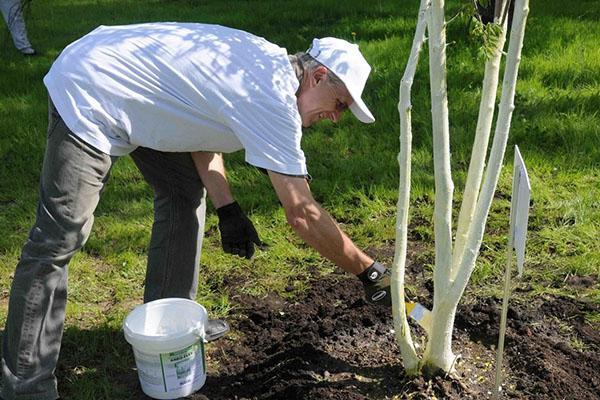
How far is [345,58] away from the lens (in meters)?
2.63

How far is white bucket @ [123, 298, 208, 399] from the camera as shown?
2785 millimetres

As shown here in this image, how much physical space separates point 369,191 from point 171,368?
6.72 ft

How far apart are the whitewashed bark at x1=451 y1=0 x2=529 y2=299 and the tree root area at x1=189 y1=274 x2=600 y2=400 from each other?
506 millimetres

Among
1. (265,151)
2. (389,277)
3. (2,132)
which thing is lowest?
(2,132)

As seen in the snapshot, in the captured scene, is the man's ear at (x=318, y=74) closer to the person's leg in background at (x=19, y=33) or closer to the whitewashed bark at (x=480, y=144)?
the whitewashed bark at (x=480, y=144)

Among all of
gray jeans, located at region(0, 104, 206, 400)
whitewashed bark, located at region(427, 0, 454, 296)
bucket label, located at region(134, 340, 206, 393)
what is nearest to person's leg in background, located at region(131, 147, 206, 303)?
gray jeans, located at region(0, 104, 206, 400)

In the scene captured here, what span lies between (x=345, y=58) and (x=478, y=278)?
5.10 ft

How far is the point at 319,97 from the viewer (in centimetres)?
264

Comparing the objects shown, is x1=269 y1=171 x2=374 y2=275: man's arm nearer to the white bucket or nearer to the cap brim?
the cap brim

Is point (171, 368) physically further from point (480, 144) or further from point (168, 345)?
point (480, 144)

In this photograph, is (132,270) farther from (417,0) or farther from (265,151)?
(417,0)

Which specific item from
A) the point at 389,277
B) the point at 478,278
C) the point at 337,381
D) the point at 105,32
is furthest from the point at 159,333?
the point at 478,278

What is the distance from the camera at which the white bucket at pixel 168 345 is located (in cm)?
279

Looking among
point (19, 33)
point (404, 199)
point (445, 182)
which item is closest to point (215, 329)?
point (404, 199)
